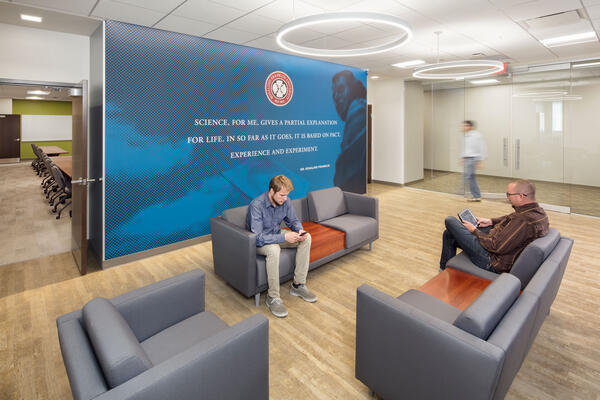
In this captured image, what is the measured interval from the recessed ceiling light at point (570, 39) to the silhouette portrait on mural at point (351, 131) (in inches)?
137

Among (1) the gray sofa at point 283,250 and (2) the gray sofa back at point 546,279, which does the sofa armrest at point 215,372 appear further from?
(2) the gray sofa back at point 546,279

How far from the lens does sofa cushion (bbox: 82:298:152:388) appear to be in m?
1.28

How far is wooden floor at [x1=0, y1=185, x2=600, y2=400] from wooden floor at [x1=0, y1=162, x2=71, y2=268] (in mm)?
488

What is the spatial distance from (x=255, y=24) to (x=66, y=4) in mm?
2006

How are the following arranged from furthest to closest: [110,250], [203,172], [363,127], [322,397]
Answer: [363,127] < [203,172] < [110,250] < [322,397]

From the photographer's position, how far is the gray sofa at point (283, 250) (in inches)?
126

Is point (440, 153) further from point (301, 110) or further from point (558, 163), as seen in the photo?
point (301, 110)

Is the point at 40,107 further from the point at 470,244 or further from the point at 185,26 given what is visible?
the point at 470,244

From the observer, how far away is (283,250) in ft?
11.3

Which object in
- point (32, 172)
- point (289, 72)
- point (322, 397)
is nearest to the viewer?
point (322, 397)

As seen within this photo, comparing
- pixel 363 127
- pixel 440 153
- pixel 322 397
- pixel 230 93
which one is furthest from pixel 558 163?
pixel 322 397

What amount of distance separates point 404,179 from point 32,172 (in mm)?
12951

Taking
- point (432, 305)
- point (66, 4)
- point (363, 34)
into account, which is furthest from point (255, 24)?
point (432, 305)

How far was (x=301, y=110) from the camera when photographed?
6453 mm
